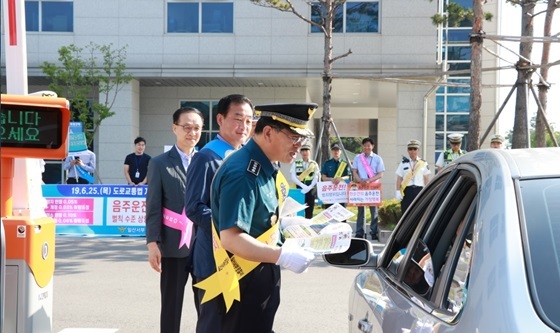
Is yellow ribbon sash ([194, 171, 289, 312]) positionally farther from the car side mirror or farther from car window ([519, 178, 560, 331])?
car window ([519, 178, 560, 331])

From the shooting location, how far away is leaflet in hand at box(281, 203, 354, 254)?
3.43 metres

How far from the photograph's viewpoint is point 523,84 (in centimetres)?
1489

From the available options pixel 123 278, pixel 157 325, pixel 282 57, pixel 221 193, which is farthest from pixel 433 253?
pixel 282 57

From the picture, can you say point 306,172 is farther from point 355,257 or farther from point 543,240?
point 543,240

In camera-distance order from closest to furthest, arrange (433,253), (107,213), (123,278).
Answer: (433,253)
(123,278)
(107,213)

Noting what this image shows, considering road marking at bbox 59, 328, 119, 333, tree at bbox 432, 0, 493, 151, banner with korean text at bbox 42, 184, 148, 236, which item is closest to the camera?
road marking at bbox 59, 328, 119, 333

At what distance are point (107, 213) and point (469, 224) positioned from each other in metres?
12.7

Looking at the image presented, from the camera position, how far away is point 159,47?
86.7 ft

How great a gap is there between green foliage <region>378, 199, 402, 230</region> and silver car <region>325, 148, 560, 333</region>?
12.5m

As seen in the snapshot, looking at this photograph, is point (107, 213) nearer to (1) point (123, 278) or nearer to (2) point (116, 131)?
(1) point (123, 278)

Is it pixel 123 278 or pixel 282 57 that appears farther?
pixel 282 57

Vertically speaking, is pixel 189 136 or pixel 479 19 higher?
pixel 479 19

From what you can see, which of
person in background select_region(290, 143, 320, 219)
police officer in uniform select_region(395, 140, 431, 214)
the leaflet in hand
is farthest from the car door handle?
person in background select_region(290, 143, 320, 219)

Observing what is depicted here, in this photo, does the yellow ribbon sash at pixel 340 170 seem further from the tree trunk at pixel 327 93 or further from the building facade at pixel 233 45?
the building facade at pixel 233 45
